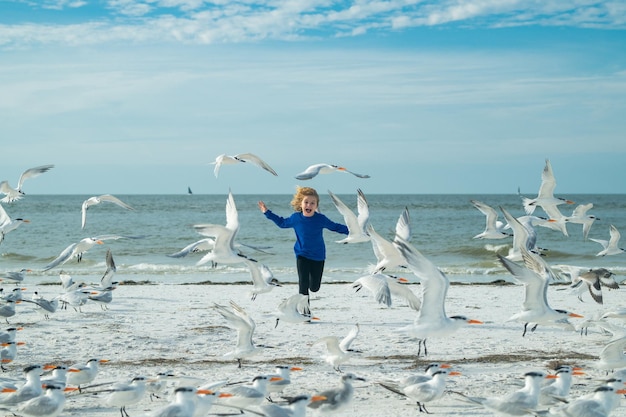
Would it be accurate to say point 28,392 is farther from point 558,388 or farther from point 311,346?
point 558,388

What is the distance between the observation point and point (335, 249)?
22.8m

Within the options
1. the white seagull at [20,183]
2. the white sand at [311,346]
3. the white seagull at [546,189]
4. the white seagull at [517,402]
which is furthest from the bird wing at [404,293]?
the white seagull at [20,183]

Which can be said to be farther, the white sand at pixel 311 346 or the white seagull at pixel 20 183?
the white seagull at pixel 20 183

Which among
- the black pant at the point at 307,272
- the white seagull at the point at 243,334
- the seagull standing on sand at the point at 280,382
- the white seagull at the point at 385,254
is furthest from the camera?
the black pant at the point at 307,272

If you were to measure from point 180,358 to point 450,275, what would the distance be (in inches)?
431

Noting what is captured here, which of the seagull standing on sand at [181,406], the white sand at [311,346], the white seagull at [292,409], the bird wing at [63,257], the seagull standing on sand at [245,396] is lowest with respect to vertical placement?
the white sand at [311,346]

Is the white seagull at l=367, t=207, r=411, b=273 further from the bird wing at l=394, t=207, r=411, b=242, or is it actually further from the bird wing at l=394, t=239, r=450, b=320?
the bird wing at l=394, t=239, r=450, b=320

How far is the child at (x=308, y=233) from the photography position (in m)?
9.03

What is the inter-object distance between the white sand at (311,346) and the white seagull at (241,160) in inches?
80.4

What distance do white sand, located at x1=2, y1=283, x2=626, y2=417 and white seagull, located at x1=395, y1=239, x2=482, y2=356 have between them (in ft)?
1.41

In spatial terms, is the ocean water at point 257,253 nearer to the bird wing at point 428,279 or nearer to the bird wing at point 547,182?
the bird wing at point 428,279

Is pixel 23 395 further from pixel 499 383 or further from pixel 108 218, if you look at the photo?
pixel 108 218

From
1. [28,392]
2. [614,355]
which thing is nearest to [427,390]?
[614,355]

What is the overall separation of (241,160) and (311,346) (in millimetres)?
3623
